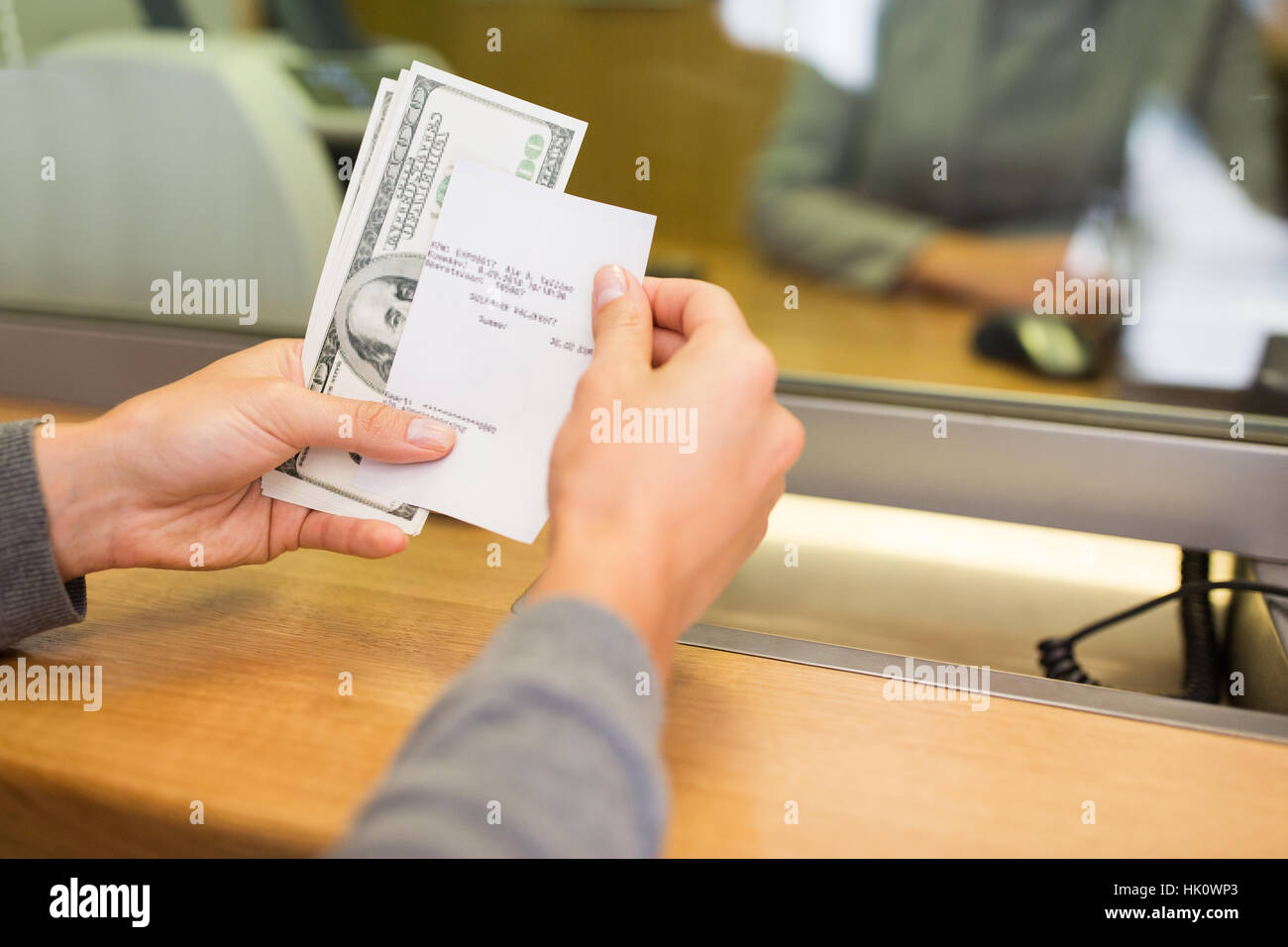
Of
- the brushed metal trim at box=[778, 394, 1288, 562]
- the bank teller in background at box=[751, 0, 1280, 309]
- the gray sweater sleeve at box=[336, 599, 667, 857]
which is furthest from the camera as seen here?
the bank teller in background at box=[751, 0, 1280, 309]

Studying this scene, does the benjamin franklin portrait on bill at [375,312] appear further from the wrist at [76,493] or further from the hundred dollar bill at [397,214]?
the wrist at [76,493]

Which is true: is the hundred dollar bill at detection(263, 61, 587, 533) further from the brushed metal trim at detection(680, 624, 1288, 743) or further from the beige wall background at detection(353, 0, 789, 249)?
the beige wall background at detection(353, 0, 789, 249)

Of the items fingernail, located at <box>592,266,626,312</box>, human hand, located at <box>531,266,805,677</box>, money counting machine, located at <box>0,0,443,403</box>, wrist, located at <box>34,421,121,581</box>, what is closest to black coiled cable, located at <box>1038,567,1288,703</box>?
human hand, located at <box>531,266,805,677</box>

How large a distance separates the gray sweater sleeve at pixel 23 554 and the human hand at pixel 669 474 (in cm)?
31

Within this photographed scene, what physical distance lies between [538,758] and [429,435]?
0.28 metres

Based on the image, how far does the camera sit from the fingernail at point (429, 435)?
0.53m

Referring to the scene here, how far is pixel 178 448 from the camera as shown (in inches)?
20.9

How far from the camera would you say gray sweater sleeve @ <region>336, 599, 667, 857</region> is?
0.92 ft

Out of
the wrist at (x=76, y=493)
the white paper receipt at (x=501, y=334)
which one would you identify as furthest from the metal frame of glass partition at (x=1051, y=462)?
the wrist at (x=76, y=493)

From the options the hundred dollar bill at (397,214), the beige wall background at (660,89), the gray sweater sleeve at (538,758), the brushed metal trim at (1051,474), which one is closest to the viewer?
the gray sweater sleeve at (538,758)

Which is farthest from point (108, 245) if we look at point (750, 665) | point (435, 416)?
point (750, 665)

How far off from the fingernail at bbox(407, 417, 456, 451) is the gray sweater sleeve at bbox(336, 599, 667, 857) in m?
0.22

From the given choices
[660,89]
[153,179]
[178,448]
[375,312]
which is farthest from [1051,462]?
[153,179]

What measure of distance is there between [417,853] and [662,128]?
4.04ft
